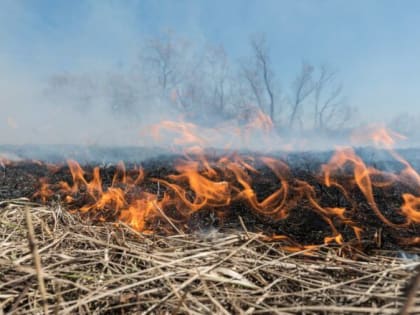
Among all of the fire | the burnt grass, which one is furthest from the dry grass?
the fire

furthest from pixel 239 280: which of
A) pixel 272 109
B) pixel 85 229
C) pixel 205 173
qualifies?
pixel 272 109

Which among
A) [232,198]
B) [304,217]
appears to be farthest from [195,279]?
[232,198]

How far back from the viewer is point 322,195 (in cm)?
372

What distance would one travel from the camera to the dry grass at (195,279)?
4.51ft

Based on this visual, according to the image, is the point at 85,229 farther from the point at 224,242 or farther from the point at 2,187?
the point at 2,187

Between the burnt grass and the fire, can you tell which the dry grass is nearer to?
the burnt grass

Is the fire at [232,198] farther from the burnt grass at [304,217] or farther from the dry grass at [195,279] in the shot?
the dry grass at [195,279]

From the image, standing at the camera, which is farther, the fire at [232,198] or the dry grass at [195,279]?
the fire at [232,198]

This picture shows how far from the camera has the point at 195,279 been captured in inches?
62.6

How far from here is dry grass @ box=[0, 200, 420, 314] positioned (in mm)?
1376

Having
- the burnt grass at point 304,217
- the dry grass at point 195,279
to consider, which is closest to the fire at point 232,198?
the burnt grass at point 304,217

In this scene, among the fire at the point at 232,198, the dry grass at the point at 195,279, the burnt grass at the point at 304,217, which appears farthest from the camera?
the fire at the point at 232,198

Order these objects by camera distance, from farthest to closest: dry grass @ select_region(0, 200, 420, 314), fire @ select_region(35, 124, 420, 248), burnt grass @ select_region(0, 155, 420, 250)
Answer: fire @ select_region(35, 124, 420, 248)
burnt grass @ select_region(0, 155, 420, 250)
dry grass @ select_region(0, 200, 420, 314)

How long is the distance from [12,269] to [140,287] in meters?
0.62
